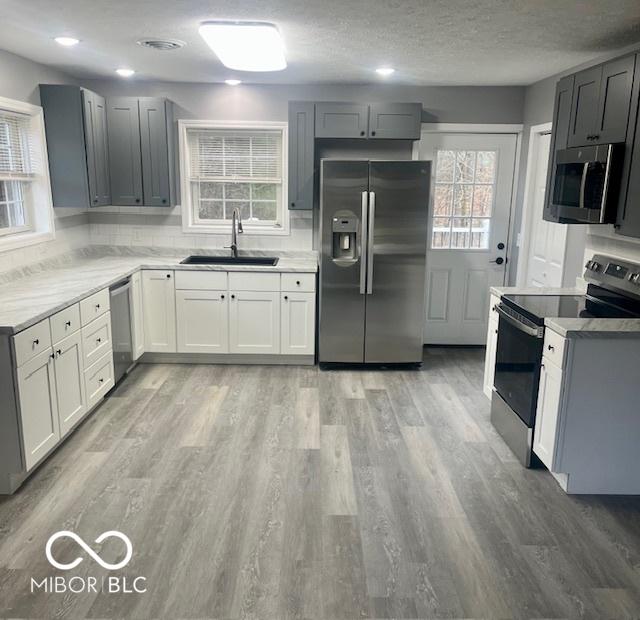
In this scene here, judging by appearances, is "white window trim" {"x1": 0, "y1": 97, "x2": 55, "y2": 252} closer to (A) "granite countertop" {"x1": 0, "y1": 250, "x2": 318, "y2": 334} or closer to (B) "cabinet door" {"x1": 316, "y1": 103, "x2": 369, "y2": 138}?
(A) "granite countertop" {"x1": 0, "y1": 250, "x2": 318, "y2": 334}

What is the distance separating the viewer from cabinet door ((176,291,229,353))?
4801mm

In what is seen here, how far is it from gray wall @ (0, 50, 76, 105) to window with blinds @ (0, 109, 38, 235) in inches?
5.5

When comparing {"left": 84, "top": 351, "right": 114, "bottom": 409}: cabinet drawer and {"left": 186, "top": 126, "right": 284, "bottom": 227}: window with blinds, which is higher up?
{"left": 186, "top": 126, "right": 284, "bottom": 227}: window with blinds

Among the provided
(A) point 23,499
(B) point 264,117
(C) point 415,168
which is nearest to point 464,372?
(C) point 415,168

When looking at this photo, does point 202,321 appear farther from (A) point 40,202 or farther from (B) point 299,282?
(A) point 40,202

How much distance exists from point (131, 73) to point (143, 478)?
10.6 ft

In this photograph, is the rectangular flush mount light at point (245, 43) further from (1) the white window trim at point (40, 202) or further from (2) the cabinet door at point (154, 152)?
(1) the white window trim at point (40, 202)

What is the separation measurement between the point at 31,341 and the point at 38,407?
36cm

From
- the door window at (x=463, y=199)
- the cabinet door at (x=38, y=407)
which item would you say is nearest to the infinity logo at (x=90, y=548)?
the cabinet door at (x=38, y=407)

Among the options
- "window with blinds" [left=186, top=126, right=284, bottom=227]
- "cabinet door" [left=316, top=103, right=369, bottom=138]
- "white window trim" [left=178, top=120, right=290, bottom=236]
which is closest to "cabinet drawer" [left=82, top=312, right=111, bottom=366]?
"white window trim" [left=178, top=120, right=290, bottom=236]

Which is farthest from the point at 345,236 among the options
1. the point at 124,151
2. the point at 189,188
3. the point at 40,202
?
the point at 40,202

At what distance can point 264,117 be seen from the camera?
16.6 feet

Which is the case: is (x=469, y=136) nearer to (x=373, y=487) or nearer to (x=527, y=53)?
(x=527, y=53)

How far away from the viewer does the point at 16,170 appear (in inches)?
162
